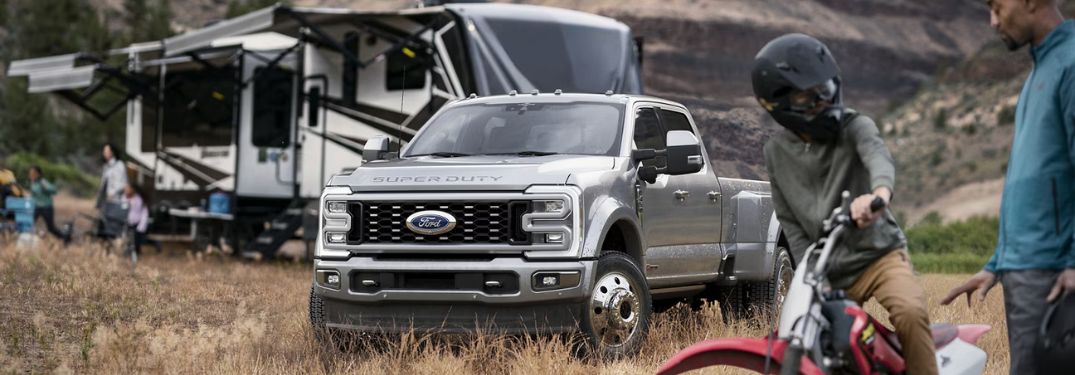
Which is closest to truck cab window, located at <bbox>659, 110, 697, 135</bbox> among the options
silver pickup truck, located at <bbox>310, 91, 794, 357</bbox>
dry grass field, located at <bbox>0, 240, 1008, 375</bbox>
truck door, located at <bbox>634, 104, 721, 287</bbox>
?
truck door, located at <bbox>634, 104, 721, 287</bbox>

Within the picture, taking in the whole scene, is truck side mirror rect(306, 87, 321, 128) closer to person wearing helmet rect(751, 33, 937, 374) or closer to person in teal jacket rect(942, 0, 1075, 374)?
person wearing helmet rect(751, 33, 937, 374)

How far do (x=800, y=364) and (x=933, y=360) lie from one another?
0.72 meters

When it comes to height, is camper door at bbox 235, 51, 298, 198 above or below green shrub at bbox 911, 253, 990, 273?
above

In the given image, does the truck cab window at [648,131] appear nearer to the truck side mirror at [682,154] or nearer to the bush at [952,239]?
the truck side mirror at [682,154]

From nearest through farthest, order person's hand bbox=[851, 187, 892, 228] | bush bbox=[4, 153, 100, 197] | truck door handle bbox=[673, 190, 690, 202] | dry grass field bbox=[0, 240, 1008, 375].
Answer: person's hand bbox=[851, 187, 892, 228], dry grass field bbox=[0, 240, 1008, 375], truck door handle bbox=[673, 190, 690, 202], bush bbox=[4, 153, 100, 197]

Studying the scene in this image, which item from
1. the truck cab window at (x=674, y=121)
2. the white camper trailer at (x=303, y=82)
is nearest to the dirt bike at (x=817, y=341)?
the truck cab window at (x=674, y=121)

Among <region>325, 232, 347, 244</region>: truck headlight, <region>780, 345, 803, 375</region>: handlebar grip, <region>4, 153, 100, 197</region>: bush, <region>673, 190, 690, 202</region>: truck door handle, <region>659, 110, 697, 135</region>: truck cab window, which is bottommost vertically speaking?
<region>4, 153, 100, 197</region>: bush

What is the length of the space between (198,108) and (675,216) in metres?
12.6

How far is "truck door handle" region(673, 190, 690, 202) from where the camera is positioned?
979 centimetres

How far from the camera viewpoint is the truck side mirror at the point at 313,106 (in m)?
18.1

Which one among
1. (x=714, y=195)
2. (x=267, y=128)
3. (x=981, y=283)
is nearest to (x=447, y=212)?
(x=714, y=195)

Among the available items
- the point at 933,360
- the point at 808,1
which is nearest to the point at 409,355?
the point at 933,360

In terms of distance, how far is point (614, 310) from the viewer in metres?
8.49

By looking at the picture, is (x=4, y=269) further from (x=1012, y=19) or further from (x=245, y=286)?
(x=1012, y=19)
